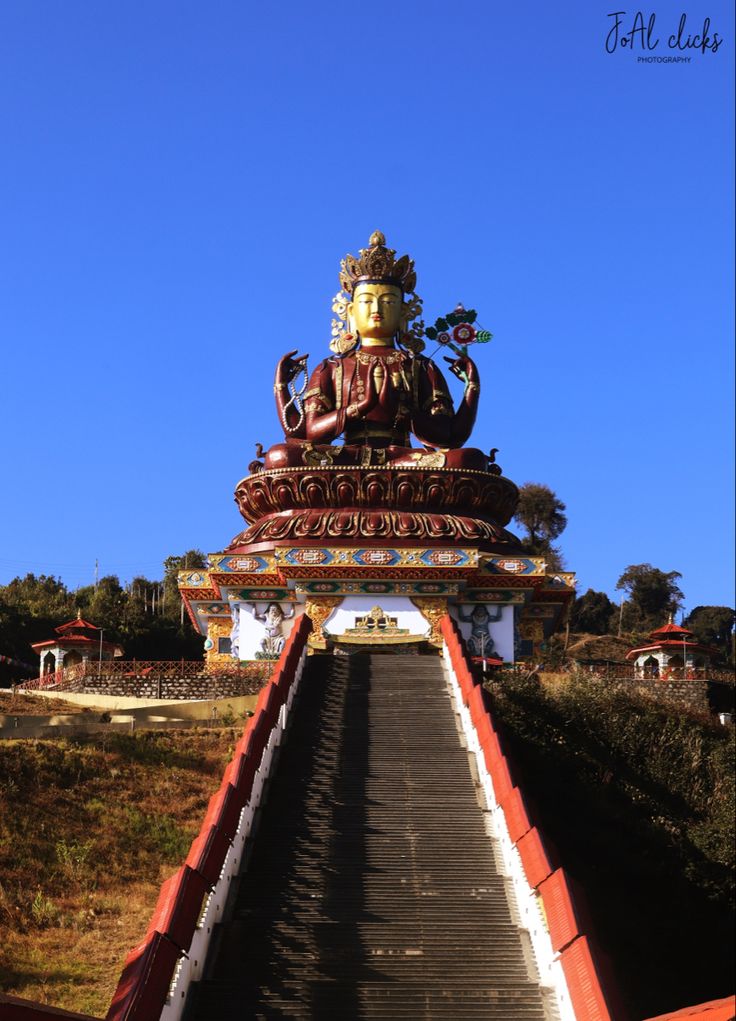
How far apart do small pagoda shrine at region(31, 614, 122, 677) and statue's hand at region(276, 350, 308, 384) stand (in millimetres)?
7720

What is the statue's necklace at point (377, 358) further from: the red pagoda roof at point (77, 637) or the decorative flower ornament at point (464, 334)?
the red pagoda roof at point (77, 637)

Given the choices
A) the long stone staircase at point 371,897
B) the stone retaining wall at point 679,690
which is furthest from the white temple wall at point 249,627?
the long stone staircase at point 371,897

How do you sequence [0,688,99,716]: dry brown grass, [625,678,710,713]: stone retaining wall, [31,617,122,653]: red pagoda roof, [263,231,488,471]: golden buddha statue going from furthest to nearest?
[263,231,488,471]: golden buddha statue → [31,617,122,653]: red pagoda roof → [625,678,710,713]: stone retaining wall → [0,688,99,716]: dry brown grass

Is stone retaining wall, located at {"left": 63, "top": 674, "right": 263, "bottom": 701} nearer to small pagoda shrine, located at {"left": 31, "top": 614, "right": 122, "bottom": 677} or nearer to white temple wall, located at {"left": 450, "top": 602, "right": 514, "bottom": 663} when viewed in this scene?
small pagoda shrine, located at {"left": 31, "top": 614, "right": 122, "bottom": 677}

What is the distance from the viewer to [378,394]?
33156 mm

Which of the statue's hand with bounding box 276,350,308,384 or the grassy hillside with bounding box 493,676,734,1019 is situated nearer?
the grassy hillside with bounding box 493,676,734,1019

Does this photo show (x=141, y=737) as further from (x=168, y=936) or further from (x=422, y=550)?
(x=168, y=936)

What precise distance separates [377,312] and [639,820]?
683 inches

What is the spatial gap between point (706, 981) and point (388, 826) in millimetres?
5047

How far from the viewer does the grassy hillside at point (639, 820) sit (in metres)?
17.7


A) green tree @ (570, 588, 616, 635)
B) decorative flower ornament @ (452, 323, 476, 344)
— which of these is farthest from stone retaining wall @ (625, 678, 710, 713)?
green tree @ (570, 588, 616, 635)

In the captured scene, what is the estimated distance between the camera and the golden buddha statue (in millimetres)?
32094

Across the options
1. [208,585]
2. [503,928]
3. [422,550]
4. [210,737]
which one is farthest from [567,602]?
[503,928]

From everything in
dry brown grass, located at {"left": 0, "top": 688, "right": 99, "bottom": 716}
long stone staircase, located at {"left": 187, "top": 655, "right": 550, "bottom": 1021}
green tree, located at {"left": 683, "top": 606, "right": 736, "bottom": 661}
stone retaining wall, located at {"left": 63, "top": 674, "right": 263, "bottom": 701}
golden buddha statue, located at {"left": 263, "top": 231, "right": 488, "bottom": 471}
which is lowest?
long stone staircase, located at {"left": 187, "top": 655, "right": 550, "bottom": 1021}
